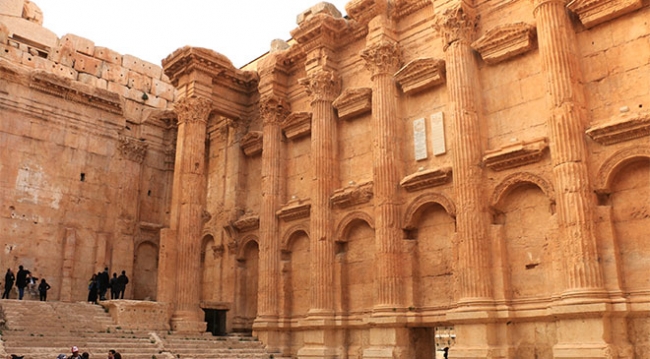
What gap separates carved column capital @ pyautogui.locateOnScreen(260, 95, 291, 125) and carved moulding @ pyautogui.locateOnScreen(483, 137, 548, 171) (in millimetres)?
8445

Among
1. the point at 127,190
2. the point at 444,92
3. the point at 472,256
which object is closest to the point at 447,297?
the point at 472,256

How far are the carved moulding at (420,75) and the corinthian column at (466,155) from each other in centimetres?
65

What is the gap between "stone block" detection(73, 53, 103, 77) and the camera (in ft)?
79.6

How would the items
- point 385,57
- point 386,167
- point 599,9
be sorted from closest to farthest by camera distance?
1. point 599,9
2. point 386,167
3. point 385,57

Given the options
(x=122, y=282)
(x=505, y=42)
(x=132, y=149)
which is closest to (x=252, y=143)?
(x=132, y=149)

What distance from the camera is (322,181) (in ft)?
59.7

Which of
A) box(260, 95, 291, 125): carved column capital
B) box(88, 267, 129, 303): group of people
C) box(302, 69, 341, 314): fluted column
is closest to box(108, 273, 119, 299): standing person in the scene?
box(88, 267, 129, 303): group of people

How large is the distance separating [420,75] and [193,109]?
27.3ft

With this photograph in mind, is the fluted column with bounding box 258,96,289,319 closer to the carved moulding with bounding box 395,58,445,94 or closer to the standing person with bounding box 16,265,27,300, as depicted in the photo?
the carved moulding with bounding box 395,58,445,94

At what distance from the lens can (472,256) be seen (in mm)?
13930

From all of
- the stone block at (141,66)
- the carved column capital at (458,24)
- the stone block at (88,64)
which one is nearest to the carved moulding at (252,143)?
the stone block at (141,66)

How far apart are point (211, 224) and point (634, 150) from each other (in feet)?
50.4

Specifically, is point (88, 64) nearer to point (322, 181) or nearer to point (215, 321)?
point (215, 321)

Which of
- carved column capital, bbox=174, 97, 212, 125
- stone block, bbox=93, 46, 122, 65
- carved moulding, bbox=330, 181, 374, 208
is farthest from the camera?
stone block, bbox=93, 46, 122, 65
